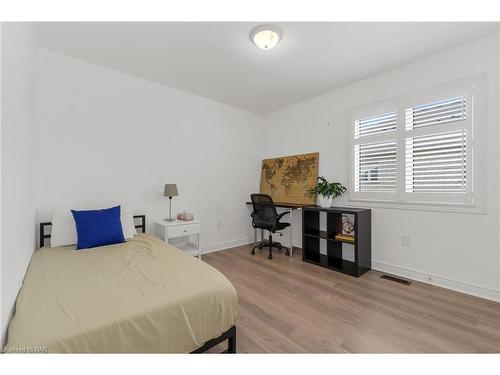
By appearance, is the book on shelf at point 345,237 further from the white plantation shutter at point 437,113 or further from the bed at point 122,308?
the bed at point 122,308

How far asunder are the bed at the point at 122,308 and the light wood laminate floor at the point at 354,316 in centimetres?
45

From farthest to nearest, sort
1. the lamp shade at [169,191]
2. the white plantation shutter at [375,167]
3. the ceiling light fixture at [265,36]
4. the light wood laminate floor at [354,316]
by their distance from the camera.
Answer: the lamp shade at [169,191] < the white plantation shutter at [375,167] < the ceiling light fixture at [265,36] < the light wood laminate floor at [354,316]

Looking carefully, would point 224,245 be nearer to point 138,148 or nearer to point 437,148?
point 138,148

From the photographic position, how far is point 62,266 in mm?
1750

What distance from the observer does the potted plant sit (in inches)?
129

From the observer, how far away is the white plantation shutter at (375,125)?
2.92 m

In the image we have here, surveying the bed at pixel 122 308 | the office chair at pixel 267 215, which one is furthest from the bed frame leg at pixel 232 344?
the office chair at pixel 267 215

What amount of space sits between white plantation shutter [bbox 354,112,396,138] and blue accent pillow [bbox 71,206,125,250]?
10.7ft

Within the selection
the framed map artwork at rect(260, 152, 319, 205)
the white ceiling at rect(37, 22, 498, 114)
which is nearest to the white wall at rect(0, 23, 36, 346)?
the white ceiling at rect(37, 22, 498, 114)

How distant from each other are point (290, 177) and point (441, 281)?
239 cm

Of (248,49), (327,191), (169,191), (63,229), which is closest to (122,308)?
(63,229)

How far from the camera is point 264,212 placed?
3.63 m
